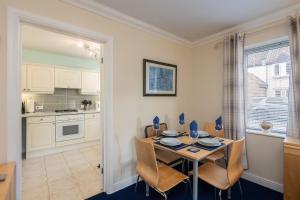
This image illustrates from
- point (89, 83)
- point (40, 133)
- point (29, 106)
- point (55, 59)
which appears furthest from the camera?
point (89, 83)

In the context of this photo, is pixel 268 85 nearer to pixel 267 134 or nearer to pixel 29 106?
pixel 267 134

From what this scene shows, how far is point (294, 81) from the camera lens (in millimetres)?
1987

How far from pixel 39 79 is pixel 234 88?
165 inches

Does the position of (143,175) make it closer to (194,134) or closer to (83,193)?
(194,134)

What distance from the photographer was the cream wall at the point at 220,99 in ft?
7.21

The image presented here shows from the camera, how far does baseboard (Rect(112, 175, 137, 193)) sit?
2.19 m

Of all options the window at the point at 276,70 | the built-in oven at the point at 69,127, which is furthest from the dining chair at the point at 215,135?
the built-in oven at the point at 69,127

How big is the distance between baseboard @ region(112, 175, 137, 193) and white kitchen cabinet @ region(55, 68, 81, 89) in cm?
304

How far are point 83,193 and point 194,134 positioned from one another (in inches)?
67.3

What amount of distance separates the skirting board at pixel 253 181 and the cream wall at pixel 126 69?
0.07 metres

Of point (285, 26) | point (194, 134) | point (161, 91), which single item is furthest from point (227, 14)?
point (194, 134)

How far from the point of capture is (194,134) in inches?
80.4

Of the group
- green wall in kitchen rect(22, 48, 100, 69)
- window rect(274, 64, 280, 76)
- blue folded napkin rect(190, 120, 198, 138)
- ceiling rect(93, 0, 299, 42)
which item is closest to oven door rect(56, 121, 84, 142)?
green wall in kitchen rect(22, 48, 100, 69)

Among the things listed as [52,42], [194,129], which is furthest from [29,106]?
[194,129]
